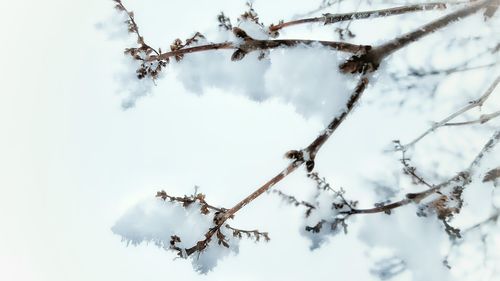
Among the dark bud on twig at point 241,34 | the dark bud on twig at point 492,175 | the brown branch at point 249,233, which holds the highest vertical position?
the dark bud on twig at point 241,34

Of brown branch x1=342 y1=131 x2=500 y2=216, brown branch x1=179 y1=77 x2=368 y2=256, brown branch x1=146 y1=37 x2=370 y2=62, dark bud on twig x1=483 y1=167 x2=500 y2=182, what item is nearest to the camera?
brown branch x1=179 y1=77 x2=368 y2=256

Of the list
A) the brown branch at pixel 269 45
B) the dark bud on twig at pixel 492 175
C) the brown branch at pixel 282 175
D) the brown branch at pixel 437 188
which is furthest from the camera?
the dark bud on twig at pixel 492 175

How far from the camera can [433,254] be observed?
2.99 metres

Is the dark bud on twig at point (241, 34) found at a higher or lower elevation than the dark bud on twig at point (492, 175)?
higher

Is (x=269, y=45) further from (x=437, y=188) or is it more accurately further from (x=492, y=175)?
(x=492, y=175)

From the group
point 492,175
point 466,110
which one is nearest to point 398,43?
point 466,110

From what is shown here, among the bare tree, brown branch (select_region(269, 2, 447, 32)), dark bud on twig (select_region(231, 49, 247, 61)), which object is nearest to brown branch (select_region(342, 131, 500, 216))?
the bare tree

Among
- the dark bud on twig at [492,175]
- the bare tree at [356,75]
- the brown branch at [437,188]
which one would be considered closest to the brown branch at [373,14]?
the bare tree at [356,75]

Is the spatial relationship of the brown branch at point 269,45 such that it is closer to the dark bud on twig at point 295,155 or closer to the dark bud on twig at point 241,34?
the dark bud on twig at point 241,34

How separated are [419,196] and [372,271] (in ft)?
1.92

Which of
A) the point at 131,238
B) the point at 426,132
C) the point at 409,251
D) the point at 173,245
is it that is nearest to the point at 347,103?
the point at 426,132

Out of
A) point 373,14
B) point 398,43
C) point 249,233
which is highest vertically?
point 373,14

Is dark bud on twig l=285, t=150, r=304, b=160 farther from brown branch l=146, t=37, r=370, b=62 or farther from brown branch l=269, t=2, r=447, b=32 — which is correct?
brown branch l=269, t=2, r=447, b=32

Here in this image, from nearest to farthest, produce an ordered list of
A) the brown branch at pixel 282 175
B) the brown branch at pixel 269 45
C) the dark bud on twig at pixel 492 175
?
1. the brown branch at pixel 282 175
2. the brown branch at pixel 269 45
3. the dark bud on twig at pixel 492 175
